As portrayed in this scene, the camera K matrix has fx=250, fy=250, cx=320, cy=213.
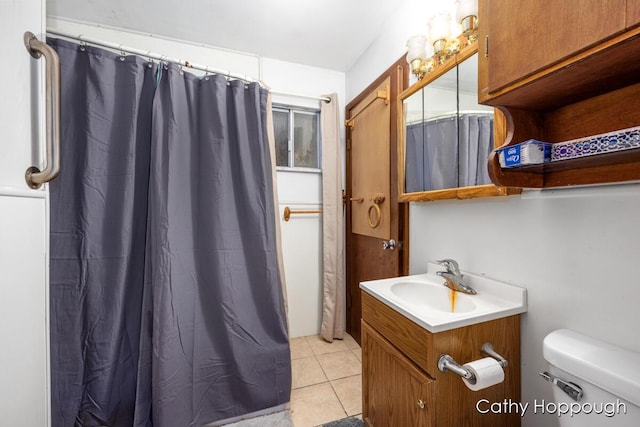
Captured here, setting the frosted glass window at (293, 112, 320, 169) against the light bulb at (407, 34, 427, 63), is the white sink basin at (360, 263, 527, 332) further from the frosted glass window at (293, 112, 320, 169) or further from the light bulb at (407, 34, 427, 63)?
the frosted glass window at (293, 112, 320, 169)

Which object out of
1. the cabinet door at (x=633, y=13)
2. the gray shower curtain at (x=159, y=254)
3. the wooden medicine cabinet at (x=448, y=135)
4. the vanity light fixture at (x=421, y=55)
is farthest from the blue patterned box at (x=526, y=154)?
the gray shower curtain at (x=159, y=254)

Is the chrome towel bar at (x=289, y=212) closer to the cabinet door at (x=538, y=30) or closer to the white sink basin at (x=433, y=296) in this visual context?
the white sink basin at (x=433, y=296)

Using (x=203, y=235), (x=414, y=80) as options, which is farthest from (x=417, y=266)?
(x=203, y=235)

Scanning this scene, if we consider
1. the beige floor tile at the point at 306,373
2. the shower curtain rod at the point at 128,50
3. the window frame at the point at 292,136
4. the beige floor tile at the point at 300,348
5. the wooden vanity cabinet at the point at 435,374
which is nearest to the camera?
the wooden vanity cabinet at the point at 435,374

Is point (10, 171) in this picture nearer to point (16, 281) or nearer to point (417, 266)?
point (16, 281)

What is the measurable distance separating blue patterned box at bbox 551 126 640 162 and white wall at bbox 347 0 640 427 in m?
0.16

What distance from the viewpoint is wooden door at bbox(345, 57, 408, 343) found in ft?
5.26

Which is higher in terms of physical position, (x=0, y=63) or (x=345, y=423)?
(x=0, y=63)

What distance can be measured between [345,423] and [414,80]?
195 centimetres

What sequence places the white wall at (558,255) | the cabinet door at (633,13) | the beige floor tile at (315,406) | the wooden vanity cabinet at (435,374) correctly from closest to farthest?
the cabinet door at (633,13) < the white wall at (558,255) < the wooden vanity cabinet at (435,374) < the beige floor tile at (315,406)

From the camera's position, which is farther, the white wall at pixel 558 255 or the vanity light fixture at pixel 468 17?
the vanity light fixture at pixel 468 17

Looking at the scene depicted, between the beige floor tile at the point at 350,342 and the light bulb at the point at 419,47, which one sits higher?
the light bulb at the point at 419,47

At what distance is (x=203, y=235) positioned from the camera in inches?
57.8

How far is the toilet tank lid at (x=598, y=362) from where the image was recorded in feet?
1.88
